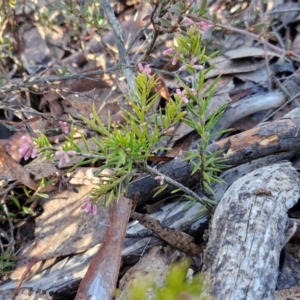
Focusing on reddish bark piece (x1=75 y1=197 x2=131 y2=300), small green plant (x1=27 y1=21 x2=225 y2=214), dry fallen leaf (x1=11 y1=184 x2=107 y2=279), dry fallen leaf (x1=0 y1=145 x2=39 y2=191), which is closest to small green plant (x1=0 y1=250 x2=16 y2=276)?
dry fallen leaf (x1=11 y1=184 x2=107 y2=279)

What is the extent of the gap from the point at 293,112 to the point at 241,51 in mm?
930

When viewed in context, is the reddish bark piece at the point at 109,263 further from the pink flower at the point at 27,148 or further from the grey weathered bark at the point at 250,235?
the pink flower at the point at 27,148

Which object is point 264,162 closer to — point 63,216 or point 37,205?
point 63,216

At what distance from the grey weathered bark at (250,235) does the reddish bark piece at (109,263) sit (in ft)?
1.25

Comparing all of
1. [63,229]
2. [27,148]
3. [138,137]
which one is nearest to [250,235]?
[138,137]

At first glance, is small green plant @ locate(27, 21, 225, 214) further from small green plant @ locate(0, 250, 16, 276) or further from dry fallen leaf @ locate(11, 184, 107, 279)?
small green plant @ locate(0, 250, 16, 276)

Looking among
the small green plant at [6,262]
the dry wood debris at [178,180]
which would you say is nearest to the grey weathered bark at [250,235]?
the dry wood debris at [178,180]

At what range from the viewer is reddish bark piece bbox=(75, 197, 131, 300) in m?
1.93

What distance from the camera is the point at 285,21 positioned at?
11.4ft

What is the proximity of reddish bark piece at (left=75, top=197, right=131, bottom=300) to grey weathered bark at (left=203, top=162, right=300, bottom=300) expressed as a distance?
380 millimetres

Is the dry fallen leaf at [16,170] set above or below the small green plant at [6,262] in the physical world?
above

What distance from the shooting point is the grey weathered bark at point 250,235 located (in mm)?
1688

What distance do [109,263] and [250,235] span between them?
23.0 inches

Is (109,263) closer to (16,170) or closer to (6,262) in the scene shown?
(6,262)
